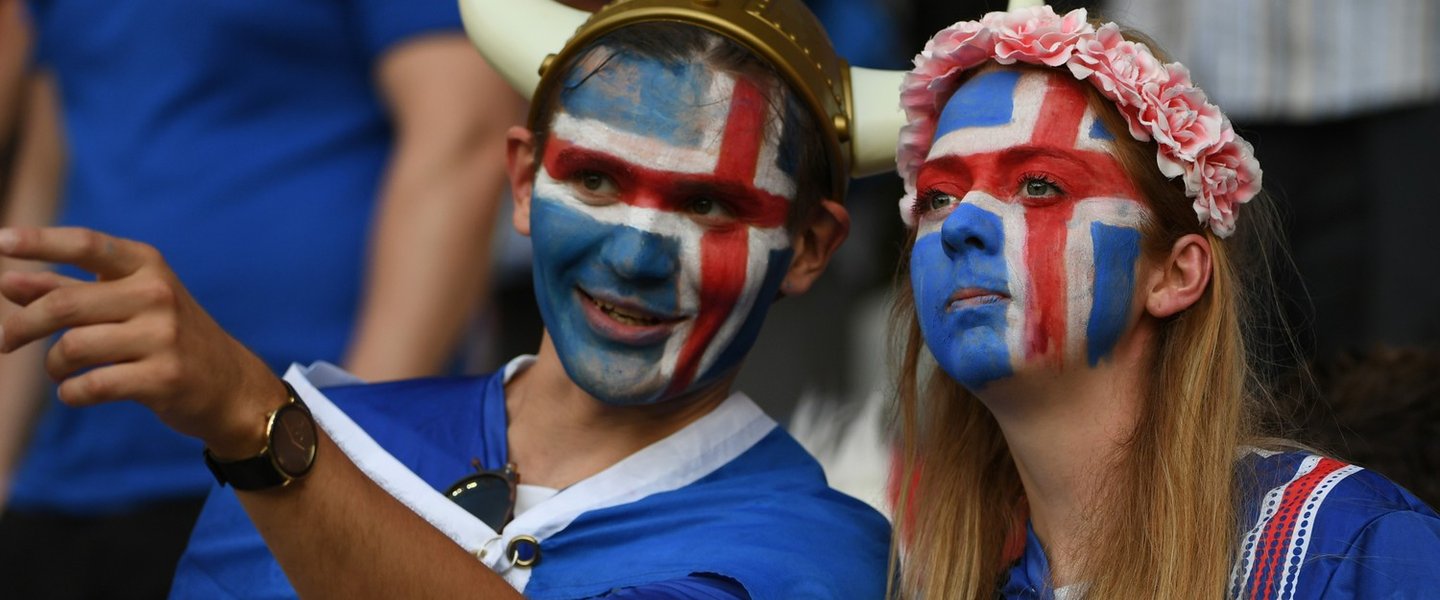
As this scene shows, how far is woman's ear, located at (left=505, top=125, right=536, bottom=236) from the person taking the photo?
10.6 ft

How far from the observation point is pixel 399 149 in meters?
4.08

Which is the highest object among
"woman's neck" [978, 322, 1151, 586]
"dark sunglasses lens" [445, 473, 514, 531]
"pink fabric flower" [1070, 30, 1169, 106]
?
"pink fabric flower" [1070, 30, 1169, 106]

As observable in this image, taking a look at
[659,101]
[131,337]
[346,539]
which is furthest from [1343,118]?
[131,337]

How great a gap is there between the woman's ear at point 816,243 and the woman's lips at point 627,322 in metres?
0.23

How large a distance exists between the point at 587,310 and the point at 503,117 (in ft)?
3.94

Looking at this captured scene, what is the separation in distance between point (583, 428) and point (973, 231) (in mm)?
821

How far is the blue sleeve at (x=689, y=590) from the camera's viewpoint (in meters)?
2.77

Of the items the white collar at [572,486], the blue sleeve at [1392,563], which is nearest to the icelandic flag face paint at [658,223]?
the white collar at [572,486]

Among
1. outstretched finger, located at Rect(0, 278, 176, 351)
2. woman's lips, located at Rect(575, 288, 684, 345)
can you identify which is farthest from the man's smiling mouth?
outstretched finger, located at Rect(0, 278, 176, 351)

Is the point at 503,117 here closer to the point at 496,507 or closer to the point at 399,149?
the point at 399,149

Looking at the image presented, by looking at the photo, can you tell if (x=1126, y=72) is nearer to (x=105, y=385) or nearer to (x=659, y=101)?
(x=659, y=101)

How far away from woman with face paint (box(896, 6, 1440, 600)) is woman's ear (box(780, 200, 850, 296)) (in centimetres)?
39

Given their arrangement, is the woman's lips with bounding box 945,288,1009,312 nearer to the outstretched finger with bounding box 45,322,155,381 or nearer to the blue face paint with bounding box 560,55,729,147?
the blue face paint with bounding box 560,55,729,147

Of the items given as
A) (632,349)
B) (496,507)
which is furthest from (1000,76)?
(496,507)
